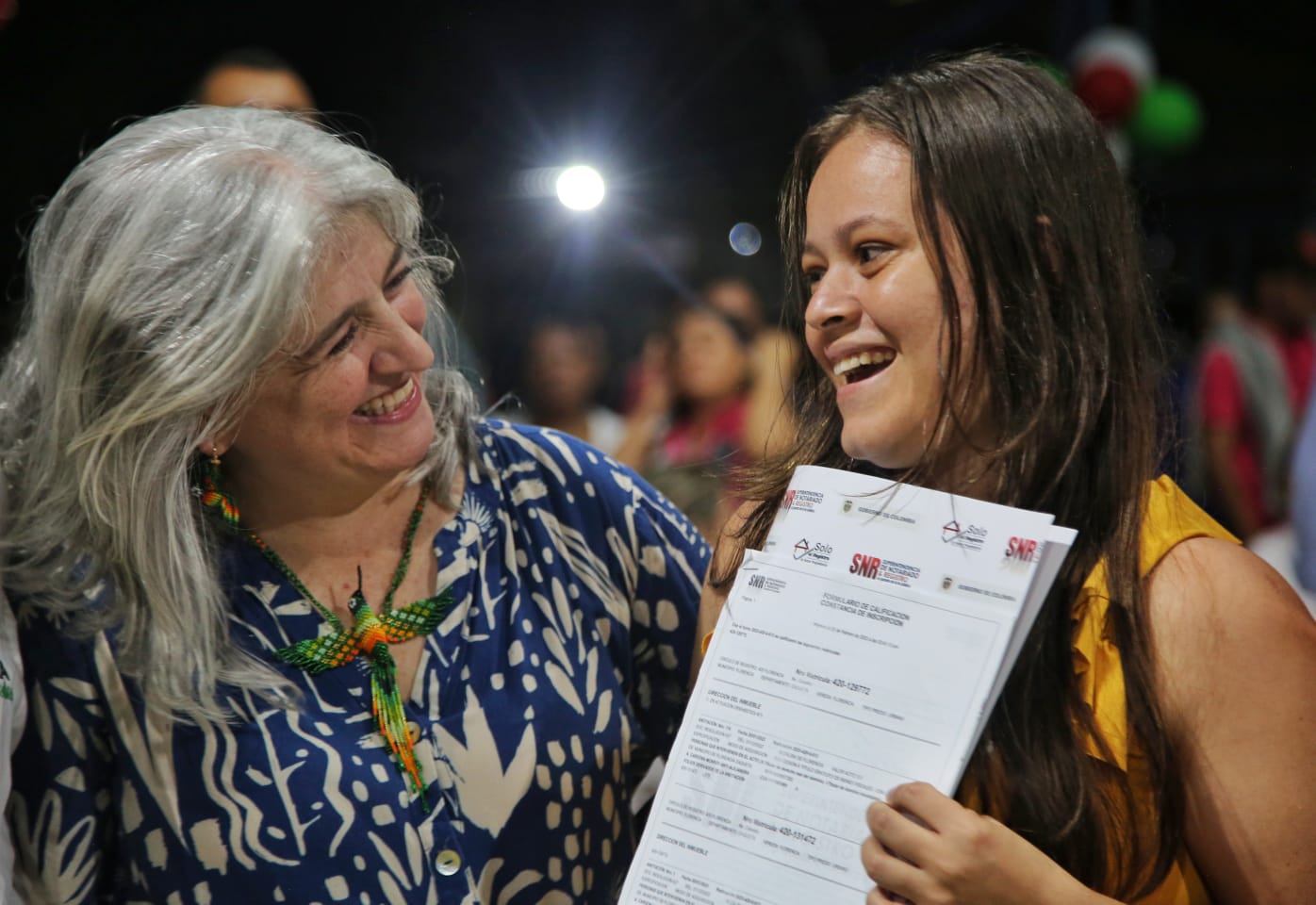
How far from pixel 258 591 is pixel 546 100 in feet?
7.10

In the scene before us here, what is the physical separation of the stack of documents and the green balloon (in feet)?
17.5

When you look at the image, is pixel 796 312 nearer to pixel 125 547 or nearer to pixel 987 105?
pixel 987 105

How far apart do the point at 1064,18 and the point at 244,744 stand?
18.2 ft

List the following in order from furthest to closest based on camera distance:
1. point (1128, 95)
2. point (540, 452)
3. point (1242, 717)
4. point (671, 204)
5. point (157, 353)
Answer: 1. point (1128, 95)
2. point (671, 204)
3. point (540, 452)
4. point (157, 353)
5. point (1242, 717)

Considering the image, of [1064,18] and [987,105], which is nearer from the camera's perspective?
[987,105]

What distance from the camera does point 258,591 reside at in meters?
1.48

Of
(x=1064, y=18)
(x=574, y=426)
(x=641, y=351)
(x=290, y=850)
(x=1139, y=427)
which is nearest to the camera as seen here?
(x=1139, y=427)

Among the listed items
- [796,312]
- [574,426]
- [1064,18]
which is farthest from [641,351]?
[796,312]

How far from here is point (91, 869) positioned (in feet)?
4.59

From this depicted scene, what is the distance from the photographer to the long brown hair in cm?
104

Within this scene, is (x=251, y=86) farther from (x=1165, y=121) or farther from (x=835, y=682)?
(x=1165, y=121)

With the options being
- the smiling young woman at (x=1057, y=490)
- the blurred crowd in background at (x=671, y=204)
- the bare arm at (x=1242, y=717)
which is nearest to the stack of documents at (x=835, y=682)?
the smiling young woman at (x=1057, y=490)

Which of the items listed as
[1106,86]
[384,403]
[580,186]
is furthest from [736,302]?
[384,403]

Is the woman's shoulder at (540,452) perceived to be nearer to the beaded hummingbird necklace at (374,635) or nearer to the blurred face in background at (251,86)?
the beaded hummingbird necklace at (374,635)
